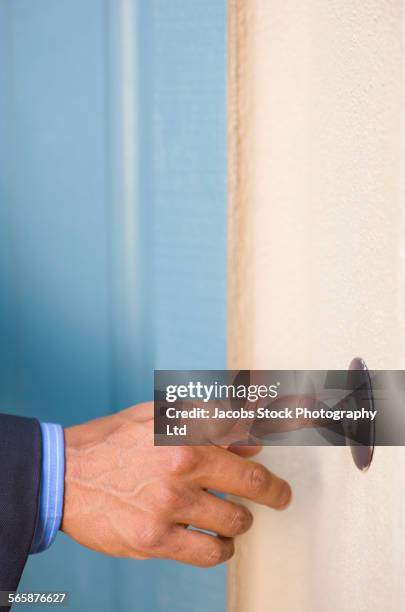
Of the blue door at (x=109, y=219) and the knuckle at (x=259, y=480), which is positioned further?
the blue door at (x=109, y=219)

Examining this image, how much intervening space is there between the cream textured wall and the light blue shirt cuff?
0.61 ft

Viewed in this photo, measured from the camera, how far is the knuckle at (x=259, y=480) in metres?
0.55

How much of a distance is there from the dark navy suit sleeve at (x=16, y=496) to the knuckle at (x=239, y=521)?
16 cm

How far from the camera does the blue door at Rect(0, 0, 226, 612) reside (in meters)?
0.65

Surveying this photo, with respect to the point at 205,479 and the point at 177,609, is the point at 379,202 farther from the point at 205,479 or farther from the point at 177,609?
the point at 177,609

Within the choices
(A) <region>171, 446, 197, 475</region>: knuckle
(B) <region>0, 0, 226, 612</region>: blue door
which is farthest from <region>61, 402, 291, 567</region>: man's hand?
(B) <region>0, 0, 226, 612</region>: blue door

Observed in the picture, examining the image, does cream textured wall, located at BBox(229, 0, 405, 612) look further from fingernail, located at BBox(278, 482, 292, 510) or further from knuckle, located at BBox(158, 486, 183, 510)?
knuckle, located at BBox(158, 486, 183, 510)

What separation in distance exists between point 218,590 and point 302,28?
531mm

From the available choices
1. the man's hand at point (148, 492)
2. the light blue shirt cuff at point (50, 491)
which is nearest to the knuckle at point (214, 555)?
the man's hand at point (148, 492)

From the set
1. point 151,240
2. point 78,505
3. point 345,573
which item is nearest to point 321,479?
point 345,573

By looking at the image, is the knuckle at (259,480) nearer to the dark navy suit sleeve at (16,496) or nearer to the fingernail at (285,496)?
the fingernail at (285,496)

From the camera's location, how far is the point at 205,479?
0.54 meters

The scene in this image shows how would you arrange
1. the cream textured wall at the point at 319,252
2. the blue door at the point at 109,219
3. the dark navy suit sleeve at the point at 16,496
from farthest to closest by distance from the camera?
the blue door at the point at 109,219 < the dark navy suit sleeve at the point at 16,496 < the cream textured wall at the point at 319,252

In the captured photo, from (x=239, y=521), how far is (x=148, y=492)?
9 centimetres
